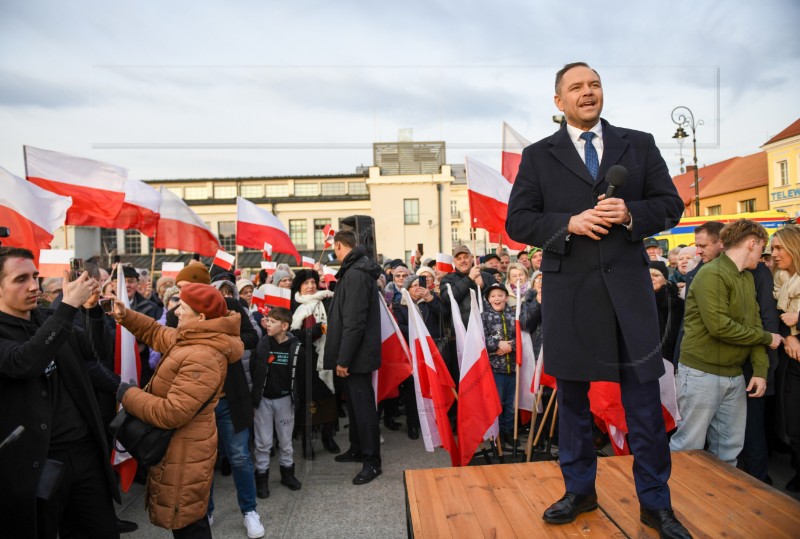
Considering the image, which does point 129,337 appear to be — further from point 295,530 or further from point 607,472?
point 607,472

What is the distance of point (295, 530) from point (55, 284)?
324 centimetres

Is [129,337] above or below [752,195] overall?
below

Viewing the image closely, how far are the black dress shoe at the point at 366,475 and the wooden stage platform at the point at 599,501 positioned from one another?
1.99 meters

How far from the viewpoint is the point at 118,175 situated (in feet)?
21.7

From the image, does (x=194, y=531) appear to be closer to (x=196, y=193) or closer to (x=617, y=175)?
(x=617, y=175)

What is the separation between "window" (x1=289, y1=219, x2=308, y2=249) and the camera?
148ft

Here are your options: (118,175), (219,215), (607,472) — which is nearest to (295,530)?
(607,472)

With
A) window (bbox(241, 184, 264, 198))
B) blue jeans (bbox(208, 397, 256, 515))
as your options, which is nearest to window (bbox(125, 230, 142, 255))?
window (bbox(241, 184, 264, 198))

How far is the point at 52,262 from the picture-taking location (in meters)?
5.07

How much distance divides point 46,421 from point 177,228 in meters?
7.02

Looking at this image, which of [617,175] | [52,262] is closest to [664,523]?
[617,175]

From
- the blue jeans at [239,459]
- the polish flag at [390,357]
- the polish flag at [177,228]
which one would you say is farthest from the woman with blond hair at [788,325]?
the polish flag at [177,228]

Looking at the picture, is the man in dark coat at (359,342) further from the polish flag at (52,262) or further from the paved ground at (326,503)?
the polish flag at (52,262)

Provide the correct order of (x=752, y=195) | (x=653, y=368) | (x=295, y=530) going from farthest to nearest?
(x=295, y=530) < (x=752, y=195) < (x=653, y=368)
